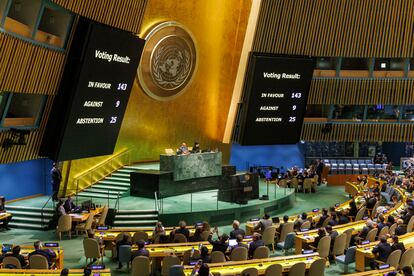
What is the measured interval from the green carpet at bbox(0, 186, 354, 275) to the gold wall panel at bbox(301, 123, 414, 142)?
11.9 ft

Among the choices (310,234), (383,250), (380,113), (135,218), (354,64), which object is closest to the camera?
(383,250)

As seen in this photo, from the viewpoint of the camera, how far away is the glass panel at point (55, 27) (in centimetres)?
1719

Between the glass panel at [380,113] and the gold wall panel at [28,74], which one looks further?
the glass panel at [380,113]

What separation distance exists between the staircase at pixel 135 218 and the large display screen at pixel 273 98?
7.18 metres

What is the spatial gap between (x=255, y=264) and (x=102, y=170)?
12.9m

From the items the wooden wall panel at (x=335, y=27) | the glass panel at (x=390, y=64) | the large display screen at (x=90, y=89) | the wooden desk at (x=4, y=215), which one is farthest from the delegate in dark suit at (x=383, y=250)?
the glass panel at (x=390, y=64)

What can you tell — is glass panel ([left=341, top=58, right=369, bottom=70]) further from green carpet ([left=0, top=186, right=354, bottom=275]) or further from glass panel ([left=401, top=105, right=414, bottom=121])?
green carpet ([left=0, top=186, right=354, bottom=275])

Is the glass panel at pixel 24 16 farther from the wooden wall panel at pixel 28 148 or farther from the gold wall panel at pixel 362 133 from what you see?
the gold wall panel at pixel 362 133

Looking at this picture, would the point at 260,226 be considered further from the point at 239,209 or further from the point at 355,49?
the point at 355,49

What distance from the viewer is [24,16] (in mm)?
16516

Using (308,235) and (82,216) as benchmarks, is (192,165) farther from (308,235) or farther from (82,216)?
(308,235)

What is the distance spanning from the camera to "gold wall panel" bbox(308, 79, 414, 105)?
1130 inches

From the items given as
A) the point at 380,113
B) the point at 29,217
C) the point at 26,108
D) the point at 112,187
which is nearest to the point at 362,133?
the point at 380,113

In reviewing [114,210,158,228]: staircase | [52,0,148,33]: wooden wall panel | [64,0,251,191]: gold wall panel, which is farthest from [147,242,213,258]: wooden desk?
[64,0,251,191]: gold wall panel
